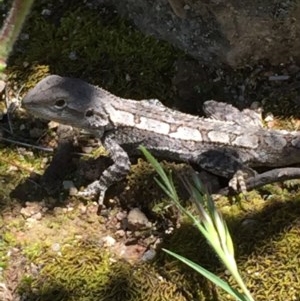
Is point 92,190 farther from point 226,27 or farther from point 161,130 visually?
point 226,27

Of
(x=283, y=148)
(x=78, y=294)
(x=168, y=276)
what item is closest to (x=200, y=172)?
(x=283, y=148)

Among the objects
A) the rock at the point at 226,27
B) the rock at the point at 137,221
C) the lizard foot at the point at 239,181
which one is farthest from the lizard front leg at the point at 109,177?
the rock at the point at 226,27

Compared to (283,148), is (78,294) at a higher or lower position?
lower

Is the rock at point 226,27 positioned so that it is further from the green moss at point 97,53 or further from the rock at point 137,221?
the rock at point 137,221

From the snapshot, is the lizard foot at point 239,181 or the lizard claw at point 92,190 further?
the lizard claw at point 92,190

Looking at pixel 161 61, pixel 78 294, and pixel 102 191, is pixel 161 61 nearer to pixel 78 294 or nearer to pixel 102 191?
pixel 102 191

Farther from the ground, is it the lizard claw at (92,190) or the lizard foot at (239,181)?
the lizard foot at (239,181)

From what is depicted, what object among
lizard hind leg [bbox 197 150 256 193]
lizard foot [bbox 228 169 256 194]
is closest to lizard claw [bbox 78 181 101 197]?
lizard hind leg [bbox 197 150 256 193]
